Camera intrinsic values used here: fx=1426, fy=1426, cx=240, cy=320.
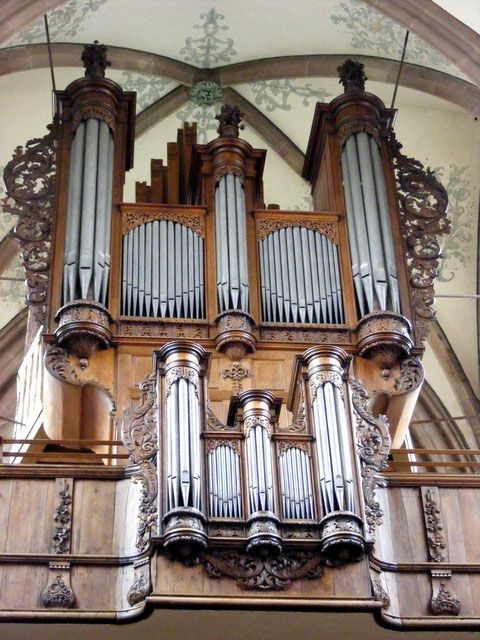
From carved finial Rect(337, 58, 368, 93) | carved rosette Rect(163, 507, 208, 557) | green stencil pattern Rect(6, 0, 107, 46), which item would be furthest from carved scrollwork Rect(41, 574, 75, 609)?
green stencil pattern Rect(6, 0, 107, 46)

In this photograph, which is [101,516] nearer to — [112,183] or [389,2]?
[112,183]

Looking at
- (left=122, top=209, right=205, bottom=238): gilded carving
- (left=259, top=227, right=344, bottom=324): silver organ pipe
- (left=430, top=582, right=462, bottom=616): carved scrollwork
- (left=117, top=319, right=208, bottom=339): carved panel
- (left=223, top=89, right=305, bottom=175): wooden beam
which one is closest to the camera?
(left=430, top=582, right=462, bottom=616): carved scrollwork

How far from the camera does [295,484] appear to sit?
10250 millimetres

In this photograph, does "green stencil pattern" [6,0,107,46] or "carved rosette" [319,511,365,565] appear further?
"green stencil pattern" [6,0,107,46]

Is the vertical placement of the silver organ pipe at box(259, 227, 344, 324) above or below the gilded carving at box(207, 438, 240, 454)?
above

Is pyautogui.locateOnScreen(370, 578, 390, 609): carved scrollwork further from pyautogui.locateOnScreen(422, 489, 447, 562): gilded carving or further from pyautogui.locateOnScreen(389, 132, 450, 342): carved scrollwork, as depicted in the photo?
pyautogui.locateOnScreen(389, 132, 450, 342): carved scrollwork

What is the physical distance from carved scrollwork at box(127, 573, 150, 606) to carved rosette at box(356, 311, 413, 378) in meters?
3.52

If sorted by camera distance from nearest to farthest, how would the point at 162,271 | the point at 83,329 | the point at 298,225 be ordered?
the point at 83,329
the point at 162,271
the point at 298,225

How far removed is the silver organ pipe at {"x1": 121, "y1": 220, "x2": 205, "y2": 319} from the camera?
Answer: 507 inches

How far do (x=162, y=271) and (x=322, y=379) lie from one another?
9.31 feet

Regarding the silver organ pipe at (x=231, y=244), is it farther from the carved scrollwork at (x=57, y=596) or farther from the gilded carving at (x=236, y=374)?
the carved scrollwork at (x=57, y=596)

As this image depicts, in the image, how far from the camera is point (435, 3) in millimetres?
14500

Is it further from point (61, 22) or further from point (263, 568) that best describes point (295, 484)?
point (61, 22)

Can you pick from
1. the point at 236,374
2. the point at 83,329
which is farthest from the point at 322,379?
the point at 83,329
